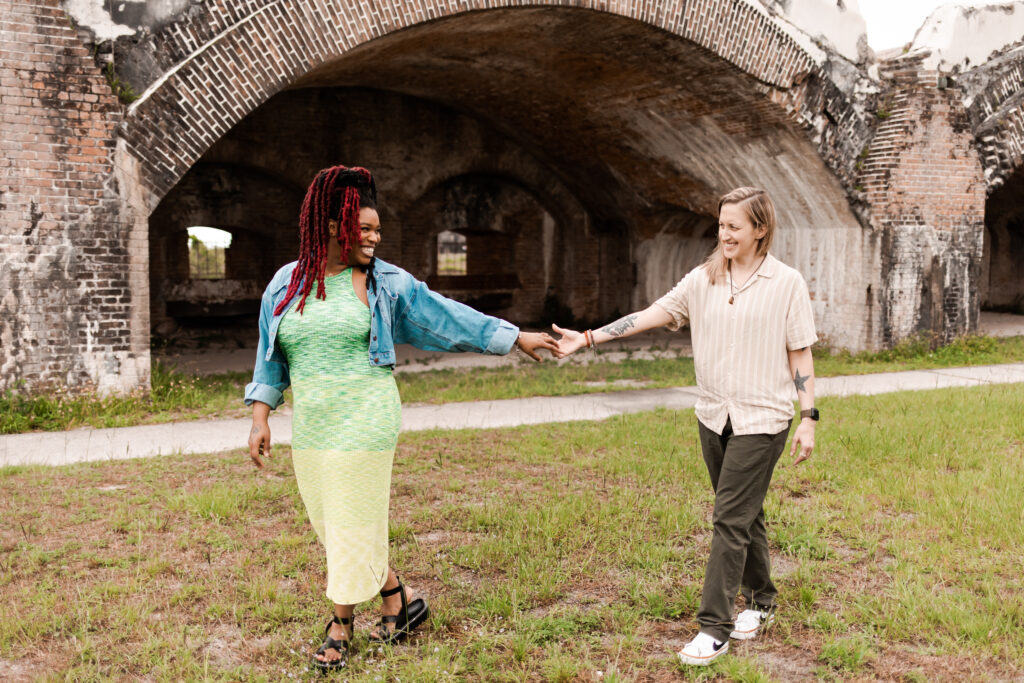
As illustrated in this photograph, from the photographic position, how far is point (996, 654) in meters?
3.30

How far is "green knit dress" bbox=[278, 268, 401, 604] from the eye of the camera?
10.1 ft

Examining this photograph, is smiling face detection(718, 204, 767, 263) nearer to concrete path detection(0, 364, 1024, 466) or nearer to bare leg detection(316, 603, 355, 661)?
bare leg detection(316, 603, 355, 661)

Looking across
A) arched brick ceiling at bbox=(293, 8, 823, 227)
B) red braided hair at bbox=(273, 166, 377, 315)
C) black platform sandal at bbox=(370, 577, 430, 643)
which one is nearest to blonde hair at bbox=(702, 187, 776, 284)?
red braided hair at bbox=(273, 166, 377, 315)

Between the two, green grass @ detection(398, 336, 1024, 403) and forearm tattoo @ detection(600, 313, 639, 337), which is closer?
forearm tattoo @ detection(600, 313, 639, 337)

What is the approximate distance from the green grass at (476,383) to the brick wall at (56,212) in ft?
0.85

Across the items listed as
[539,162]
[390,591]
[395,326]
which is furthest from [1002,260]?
[390,591]

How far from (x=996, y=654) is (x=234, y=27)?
7.29 metres

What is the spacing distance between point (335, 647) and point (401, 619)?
1.03ft

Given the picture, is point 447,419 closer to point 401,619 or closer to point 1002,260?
point 401,619

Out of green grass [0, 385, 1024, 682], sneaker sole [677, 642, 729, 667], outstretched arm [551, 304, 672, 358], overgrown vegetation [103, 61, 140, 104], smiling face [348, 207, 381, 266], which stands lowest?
sneaker sole [677, 642, 729, 667]

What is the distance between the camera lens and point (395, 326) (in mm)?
3400

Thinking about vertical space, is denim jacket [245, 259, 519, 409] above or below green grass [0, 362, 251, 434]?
above

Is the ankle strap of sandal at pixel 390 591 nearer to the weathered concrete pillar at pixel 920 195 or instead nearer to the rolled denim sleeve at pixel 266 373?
the rolled denim sleeve at pixel 266 373

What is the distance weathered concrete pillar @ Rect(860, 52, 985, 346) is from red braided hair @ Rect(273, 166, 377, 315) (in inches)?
384
